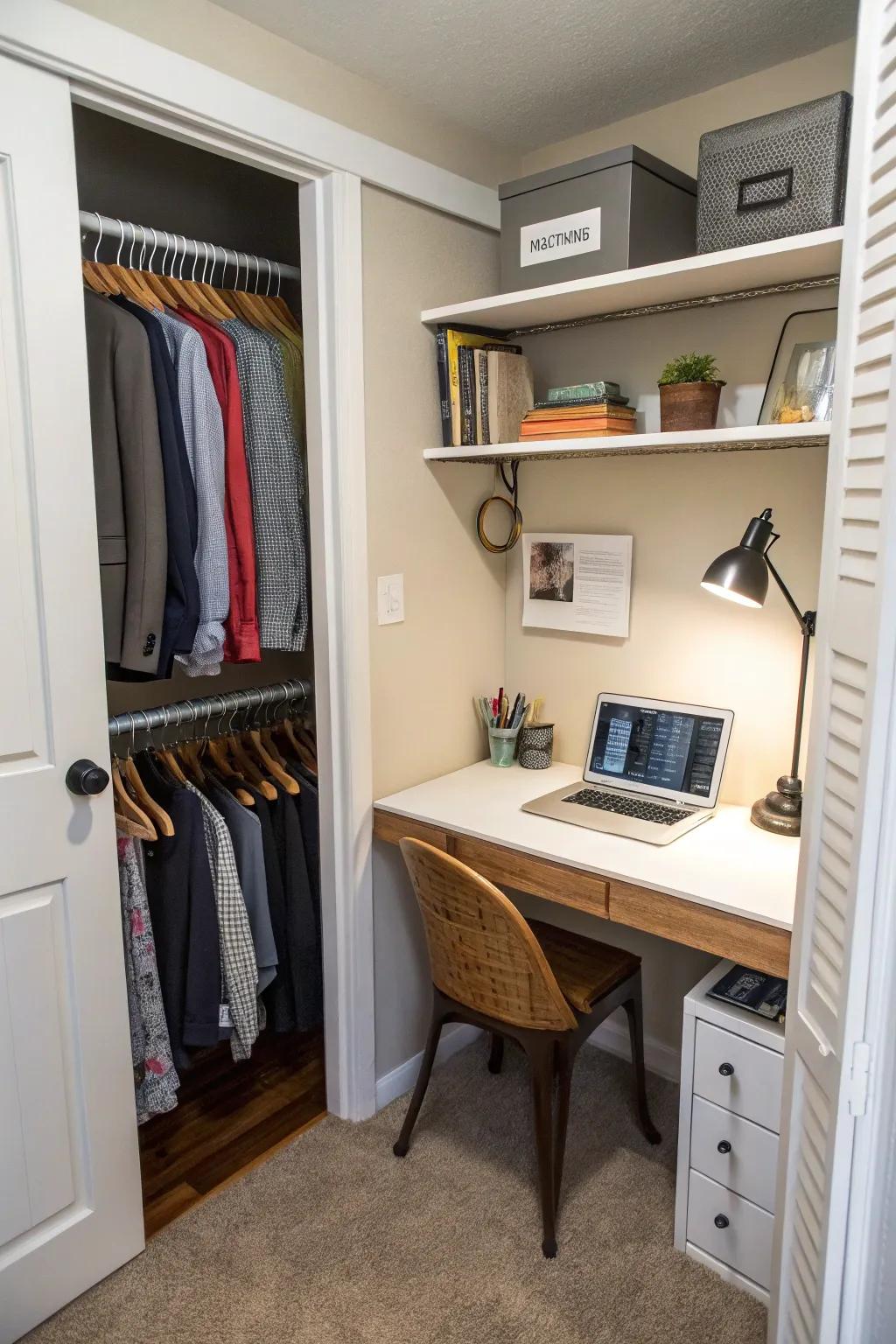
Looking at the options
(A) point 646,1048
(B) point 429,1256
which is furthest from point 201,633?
(A) point 646,1048

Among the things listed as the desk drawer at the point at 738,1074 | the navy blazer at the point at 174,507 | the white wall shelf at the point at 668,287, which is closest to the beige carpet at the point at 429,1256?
the desk drawer at the point at 738,1074

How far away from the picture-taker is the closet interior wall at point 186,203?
2.21 metres

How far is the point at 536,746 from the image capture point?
2.39 meters

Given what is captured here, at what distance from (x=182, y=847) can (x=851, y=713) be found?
1.49 metres

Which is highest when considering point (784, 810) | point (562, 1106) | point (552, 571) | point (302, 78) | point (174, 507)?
point (302, 78)

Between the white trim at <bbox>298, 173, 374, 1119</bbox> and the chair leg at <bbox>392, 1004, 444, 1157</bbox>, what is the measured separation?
18cm

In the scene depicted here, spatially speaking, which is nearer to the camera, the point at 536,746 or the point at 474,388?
the point at 474,388

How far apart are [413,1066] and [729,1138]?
0.92m

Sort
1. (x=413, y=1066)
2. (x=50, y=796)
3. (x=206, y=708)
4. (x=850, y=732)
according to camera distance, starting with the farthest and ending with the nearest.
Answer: (x=413, y=1066) → (x=206, y=708) → (x=50, y=796) → (x=850, y=732)

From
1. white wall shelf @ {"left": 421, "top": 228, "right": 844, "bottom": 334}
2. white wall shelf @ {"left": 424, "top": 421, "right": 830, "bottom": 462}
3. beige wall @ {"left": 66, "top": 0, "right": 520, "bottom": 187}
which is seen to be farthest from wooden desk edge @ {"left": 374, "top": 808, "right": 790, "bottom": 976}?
beige wall @ {"left": 66, "top": 0, "right": 520, "bottom": 187}

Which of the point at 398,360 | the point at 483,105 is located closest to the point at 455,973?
the point at 398,360

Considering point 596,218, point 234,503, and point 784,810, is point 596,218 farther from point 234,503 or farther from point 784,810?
point 784,810

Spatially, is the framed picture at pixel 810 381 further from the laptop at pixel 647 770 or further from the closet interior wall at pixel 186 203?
the closet interior wall at pixel 186 203

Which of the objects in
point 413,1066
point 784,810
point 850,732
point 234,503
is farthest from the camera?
point 413,1066
